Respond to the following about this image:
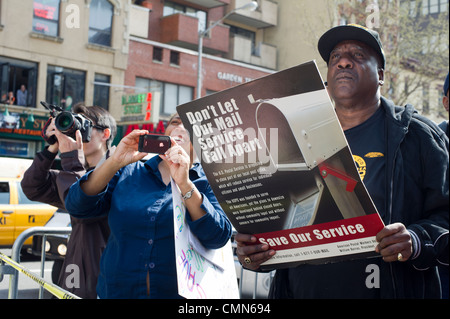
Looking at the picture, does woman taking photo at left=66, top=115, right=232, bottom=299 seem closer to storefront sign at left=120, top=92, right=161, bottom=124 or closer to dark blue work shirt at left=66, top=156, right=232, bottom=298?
dark blue work shirt at left=66, top=156, right=232, bottom=298

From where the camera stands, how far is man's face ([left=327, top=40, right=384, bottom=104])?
6.98 feet

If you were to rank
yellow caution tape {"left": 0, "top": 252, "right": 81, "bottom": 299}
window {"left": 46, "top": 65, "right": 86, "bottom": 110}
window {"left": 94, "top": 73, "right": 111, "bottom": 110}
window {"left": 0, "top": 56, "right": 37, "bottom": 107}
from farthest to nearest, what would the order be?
window {"left": 94, "top": 73, "right": 111, "bottom": 110}
window {"left": 46, "top": 65, "right": 86, "bottom": 110}
window {"left": 0, "top": 56, "right": 37, "bottom": 107}
yellow caution tape {"left": 0, "top": 252, "right": 81, "bottom": 299}

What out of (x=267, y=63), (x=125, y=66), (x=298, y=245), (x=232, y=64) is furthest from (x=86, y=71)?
(x=298, y=245)

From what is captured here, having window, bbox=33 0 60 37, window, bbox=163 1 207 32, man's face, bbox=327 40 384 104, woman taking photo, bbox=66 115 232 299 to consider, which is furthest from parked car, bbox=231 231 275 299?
window, bbox=163 1 207 32

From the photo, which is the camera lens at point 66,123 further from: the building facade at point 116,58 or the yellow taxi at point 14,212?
the building facade at point 116,58

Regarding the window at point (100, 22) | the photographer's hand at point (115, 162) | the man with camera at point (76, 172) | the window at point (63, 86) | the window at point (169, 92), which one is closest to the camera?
the photographer's hand at point (115, 162)

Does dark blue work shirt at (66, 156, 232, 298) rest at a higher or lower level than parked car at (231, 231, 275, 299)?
higher

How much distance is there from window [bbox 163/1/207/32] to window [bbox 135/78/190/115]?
134 inches

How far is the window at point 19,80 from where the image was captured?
19922 millimetres

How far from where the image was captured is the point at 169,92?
25.4 meters

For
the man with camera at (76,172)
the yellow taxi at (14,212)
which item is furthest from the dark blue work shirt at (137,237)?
the yellow taxi at (14,212)

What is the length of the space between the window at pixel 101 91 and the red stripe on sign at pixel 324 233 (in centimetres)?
2120
